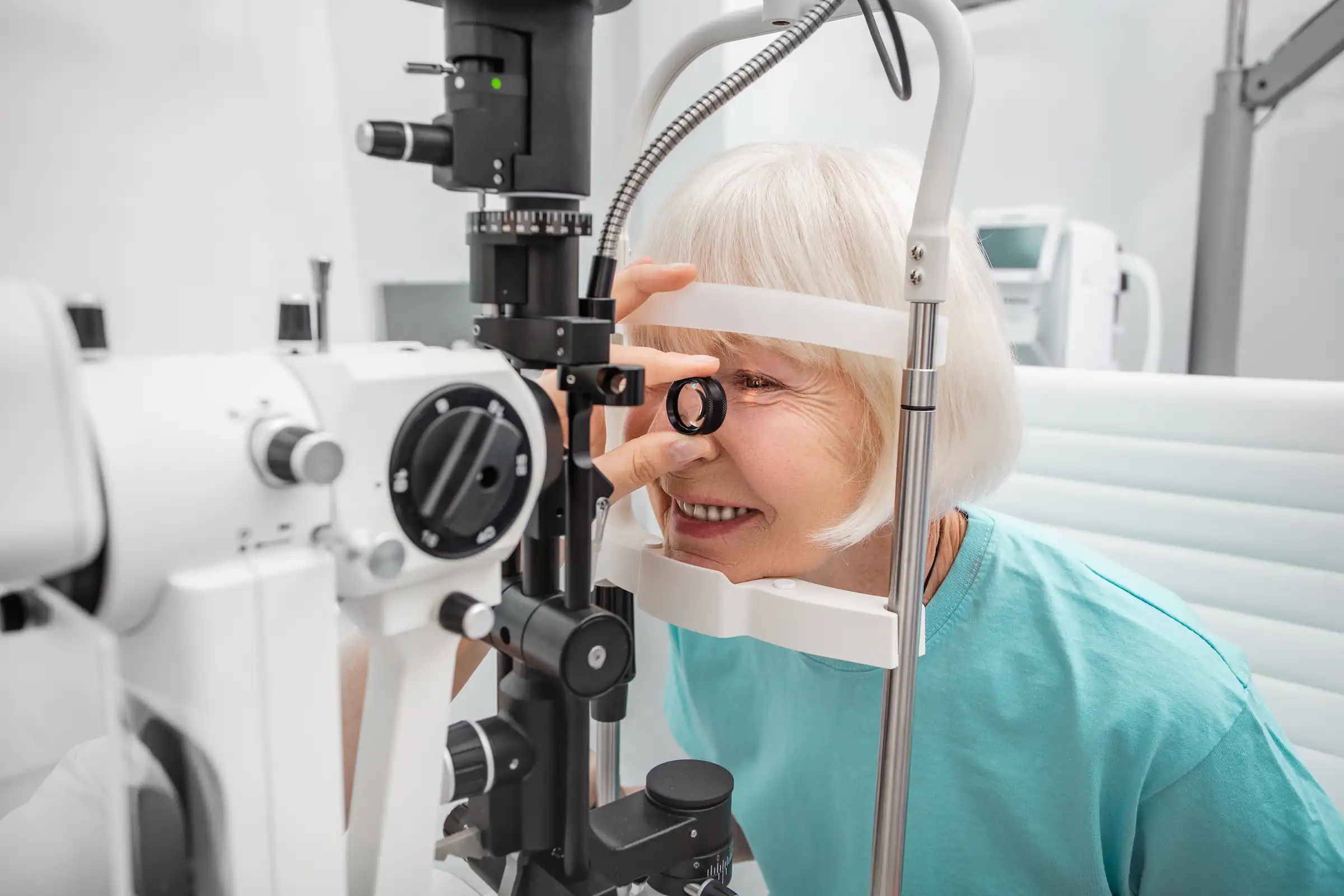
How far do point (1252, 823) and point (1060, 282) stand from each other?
2.24 metres

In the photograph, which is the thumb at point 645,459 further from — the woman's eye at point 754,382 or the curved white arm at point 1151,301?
the curved white arm at point 1151,301

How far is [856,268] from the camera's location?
86cm

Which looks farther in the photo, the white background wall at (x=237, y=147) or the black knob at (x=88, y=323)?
the white background wall at (x=237, y=147)

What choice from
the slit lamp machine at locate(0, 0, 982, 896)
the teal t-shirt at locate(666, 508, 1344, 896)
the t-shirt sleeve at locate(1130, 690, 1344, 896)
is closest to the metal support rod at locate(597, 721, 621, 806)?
the slit lamp machine at locate(0, 0, 982, 896)

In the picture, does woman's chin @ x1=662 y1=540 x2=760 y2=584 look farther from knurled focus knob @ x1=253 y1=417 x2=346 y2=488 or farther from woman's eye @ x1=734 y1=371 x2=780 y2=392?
knurled focus knob @ x1=253 y1=417 x2=346 y2=488

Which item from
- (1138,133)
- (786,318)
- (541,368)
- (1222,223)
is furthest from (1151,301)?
(541,368)

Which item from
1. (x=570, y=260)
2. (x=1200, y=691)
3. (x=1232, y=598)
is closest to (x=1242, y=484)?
(x=1232, y=598)

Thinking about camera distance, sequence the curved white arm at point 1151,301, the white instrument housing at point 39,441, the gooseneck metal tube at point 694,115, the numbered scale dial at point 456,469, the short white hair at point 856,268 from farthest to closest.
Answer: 1. the curved white arm at point 1151,301
2. the short white hair at point 856,268
3. the gooseneck metal tube at point 694,115
4. the numbered scale dial at point 456,469
5. the white instrument housing at point 39,441

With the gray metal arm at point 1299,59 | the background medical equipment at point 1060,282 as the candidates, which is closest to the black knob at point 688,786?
the background medical equipment at point 1060,282

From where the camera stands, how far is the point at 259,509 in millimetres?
421

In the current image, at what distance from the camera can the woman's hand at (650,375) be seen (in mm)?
747

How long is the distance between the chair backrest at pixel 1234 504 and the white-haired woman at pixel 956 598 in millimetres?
308

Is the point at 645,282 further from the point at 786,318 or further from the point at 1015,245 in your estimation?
the point at 1015,245

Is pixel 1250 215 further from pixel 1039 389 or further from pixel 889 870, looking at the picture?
pixel 889 870
